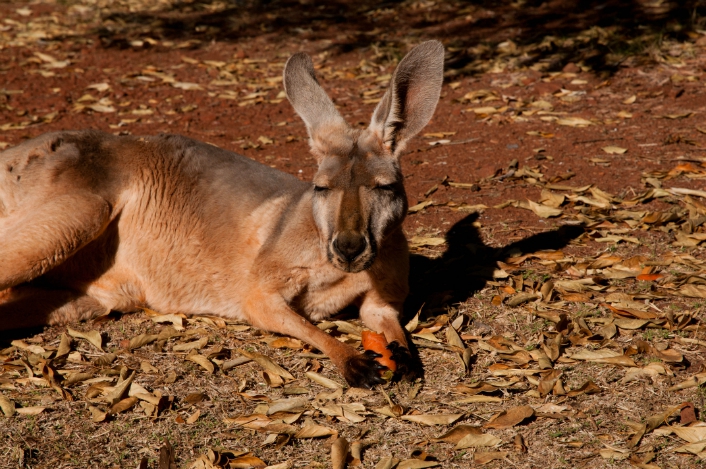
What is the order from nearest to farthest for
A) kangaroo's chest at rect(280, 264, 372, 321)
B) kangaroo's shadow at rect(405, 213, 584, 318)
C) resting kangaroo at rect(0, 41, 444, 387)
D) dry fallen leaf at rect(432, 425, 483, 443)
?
dry fallen leaf at rect(432, 425, 483, 443)
resting kangaroo at rect(0, 41, 444, 387)
kangaroo's chest at rect(280, 264, 372, 321)
kangaroo's shadow at rect(405, 213, 584, 318)

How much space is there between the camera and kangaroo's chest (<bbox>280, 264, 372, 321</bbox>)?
11.6ft

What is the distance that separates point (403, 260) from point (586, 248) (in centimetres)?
131

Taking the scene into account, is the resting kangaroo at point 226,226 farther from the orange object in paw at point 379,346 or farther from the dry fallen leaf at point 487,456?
the dry fallen leaf at point 487,456

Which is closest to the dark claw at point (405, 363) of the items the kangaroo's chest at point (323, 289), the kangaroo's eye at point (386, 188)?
the kangaroo's chest at point (323, 289)

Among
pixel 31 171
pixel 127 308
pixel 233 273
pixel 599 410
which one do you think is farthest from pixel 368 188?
pixel 31 171

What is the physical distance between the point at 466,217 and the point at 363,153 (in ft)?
5.23

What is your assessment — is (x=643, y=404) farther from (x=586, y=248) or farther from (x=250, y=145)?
(x=250, y=145)

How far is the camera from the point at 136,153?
12.9 ft

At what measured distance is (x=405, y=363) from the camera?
3135 mm

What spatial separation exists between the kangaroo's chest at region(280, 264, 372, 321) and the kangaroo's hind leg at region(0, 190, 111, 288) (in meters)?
1.00

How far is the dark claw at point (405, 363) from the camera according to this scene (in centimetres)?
312

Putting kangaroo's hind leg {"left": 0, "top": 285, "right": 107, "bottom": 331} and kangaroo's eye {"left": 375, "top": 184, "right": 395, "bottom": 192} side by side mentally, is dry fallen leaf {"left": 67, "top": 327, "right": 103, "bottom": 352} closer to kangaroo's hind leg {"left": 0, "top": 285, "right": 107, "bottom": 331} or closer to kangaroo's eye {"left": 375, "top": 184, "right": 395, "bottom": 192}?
kangaroo's hind leg {"left": 0, "top": 285, "right": 107, "bottom": 331}

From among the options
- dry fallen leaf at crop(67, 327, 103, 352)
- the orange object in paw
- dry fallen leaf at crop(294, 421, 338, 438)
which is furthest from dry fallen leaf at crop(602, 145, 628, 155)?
dry fallen leaf at crop(67, 327, 103, 352)

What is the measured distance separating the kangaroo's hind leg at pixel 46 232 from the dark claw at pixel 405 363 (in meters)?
1.58
